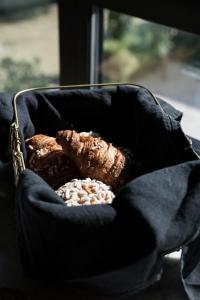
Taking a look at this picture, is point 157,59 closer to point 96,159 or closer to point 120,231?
point 96,159

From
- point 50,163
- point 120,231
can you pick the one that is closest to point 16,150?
point 50,163

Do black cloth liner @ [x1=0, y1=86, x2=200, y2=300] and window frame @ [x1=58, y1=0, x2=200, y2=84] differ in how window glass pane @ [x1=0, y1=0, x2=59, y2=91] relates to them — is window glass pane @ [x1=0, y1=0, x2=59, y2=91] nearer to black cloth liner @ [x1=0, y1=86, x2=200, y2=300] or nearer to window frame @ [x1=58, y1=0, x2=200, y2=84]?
window frame @ [x1=58, y1=0, x2=200, y2=84]

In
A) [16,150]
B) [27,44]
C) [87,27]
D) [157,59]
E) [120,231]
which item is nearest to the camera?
[120,231]

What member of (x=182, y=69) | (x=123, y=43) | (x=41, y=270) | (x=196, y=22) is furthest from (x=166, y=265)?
(x=123, y=43)

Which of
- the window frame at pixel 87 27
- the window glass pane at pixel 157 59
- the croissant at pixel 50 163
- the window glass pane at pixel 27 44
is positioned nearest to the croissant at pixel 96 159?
the croissant at pixel 50 163

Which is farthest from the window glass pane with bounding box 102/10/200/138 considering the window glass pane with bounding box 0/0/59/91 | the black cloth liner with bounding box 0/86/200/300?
the black cloth liner with bounding box 0/86/200/300

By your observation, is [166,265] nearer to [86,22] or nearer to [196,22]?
[196,22]

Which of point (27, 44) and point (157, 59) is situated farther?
point (27, 44)
